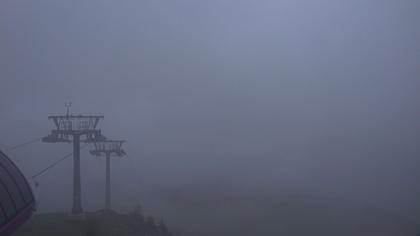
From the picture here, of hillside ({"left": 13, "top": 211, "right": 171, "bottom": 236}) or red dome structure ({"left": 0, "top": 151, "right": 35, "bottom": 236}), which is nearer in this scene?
red dome structure ({"left": 0, "top": 151, "right": 35, "bottom": 236})

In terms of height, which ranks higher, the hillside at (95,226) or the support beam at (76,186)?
the support beam at (76,186)

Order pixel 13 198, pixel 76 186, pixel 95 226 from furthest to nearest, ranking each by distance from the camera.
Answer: pixel 76 186, pixel 95 226, pixel 13 198

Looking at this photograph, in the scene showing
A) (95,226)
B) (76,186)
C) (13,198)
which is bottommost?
(95,226)

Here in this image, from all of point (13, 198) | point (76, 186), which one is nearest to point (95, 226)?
point (76, 186)

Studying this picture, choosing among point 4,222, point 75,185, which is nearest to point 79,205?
point 75,185

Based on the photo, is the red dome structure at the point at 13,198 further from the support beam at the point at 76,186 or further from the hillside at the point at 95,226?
the support beam at the point at 76,186

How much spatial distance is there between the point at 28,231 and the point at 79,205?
10.1 meters

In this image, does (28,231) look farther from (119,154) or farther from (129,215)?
(119,154)

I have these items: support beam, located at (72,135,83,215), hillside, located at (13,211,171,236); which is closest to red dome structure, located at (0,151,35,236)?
hillside, located at (13,211,171,236)

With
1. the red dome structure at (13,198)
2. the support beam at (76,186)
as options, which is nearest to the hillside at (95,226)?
the support beam at (76,186)

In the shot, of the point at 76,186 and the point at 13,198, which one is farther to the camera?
the point at 76,186

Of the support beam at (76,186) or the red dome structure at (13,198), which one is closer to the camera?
the red dome structure at (13,198)

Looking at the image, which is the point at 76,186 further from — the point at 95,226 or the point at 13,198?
the point at 13,198

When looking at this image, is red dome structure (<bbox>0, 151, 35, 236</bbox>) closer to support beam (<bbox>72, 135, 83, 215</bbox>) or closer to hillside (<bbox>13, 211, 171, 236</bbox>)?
hillside (<bbox>13, 211, 171, 236</bbox>)
